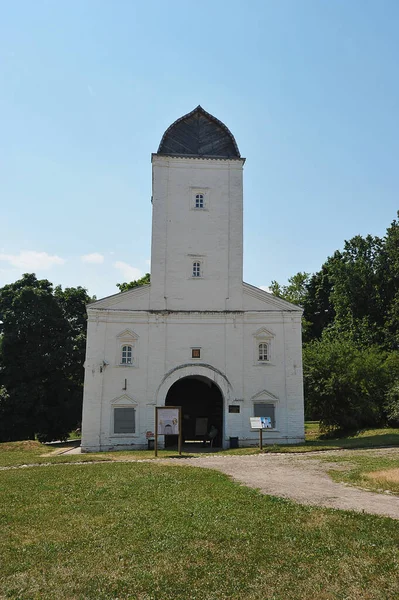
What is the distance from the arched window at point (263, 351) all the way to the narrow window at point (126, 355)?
6.50 m

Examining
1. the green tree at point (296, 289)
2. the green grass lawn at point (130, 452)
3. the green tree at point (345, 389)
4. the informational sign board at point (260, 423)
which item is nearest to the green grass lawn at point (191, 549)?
the green grass lawn at point (130, 452)

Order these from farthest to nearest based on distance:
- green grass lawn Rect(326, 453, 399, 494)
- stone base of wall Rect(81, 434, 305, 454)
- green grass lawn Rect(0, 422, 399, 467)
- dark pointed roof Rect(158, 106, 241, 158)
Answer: dark pointed roof Rect(158, 106, 241, 158)
stone base of wall Rect(81, 434, 305, 454)
green grass lawn Rect(0, 422, 399, 467)
green grass lawn Rect(326, 453, 399, 494)

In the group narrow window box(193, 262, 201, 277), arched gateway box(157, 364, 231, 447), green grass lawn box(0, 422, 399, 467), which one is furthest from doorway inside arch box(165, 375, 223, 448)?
green grass lawn box(0, 422, 399, 467)

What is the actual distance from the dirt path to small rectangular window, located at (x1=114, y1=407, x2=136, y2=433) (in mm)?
6058

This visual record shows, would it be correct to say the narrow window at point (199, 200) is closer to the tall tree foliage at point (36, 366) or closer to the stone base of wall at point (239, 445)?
the stone base of wall at point (239, 445)

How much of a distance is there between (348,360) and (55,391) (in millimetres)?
18988

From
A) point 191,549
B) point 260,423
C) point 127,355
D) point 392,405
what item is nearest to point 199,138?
point 127,355

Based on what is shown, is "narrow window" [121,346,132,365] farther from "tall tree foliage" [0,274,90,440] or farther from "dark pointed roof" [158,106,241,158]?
"dark pointed roof" [158,106,241,158]

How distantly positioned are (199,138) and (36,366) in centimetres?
1785

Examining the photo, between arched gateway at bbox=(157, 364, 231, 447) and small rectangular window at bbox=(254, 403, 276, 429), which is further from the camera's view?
arched gateway at bbox=(157, 364, 231, 447)

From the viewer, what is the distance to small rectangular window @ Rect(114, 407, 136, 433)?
24.9 meters


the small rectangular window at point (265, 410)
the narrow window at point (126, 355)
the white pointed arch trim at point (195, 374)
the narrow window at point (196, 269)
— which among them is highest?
the narrow window at point (196, 269)

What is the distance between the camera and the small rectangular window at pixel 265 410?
25453mm

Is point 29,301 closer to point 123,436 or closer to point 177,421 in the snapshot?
point 123,436
